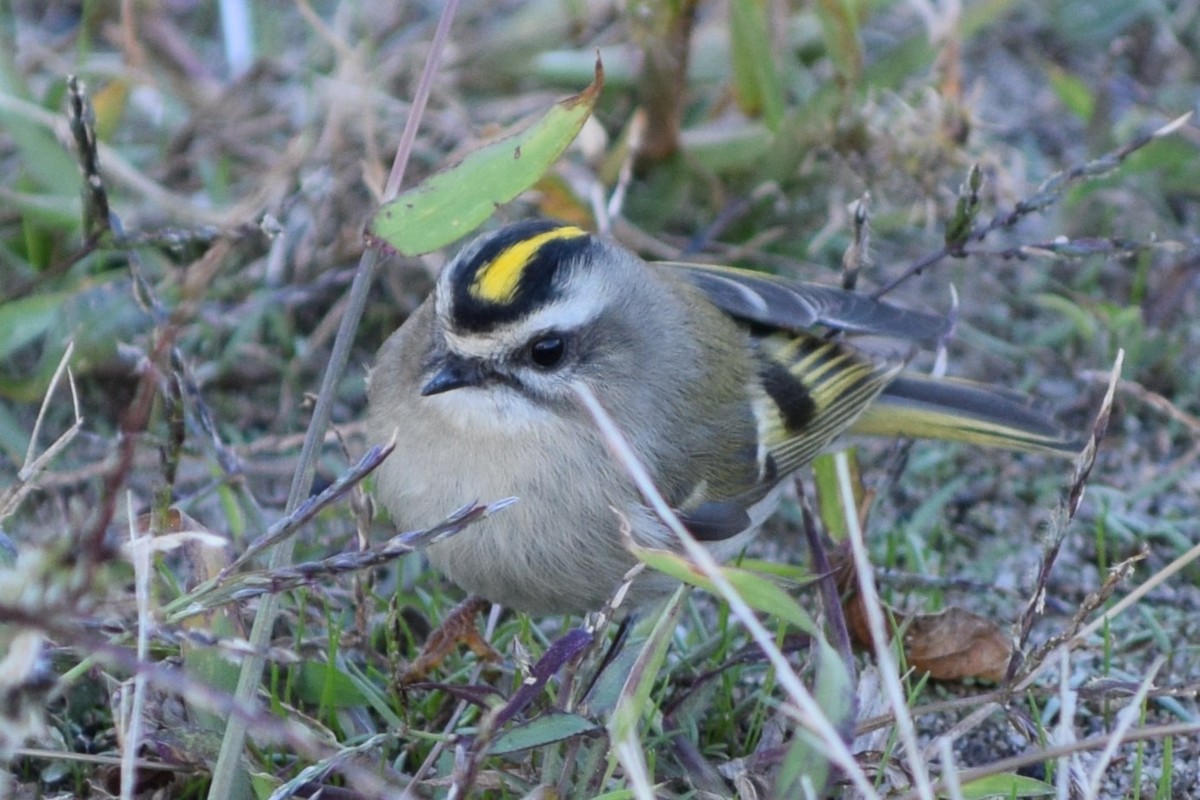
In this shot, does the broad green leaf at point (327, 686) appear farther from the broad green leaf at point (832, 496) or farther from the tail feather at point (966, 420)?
the tail feather at point (966, 420)

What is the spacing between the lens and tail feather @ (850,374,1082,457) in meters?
3.25

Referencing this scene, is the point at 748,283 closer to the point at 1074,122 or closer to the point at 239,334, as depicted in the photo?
the point at 239,334

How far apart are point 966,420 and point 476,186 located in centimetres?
154

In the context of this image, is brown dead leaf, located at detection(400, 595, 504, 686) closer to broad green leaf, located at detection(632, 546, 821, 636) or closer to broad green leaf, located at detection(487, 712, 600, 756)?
broad green leaf, located at detection(487, 712, 600, 756)

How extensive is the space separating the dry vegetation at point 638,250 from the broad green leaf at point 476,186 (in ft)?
1.08

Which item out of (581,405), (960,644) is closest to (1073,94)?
(960,644)

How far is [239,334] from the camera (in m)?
3.49

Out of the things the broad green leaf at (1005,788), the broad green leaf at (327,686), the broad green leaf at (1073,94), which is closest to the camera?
the broad green leaf at (1005,788)

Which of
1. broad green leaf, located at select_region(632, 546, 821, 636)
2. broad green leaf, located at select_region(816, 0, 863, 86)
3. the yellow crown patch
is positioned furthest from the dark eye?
broad green leaf, located at select_region(816, 0, 863, 86)

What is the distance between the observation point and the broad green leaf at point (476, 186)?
206cm

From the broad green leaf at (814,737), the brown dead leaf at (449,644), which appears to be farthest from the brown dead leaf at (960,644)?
the broad green leaf at (814,737)

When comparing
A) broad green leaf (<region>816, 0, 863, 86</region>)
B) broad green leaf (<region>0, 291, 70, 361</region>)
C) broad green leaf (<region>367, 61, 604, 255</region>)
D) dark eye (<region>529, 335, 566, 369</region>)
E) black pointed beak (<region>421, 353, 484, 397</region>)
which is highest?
broad green leaf (<region>367, 61, 604, 255</region>)

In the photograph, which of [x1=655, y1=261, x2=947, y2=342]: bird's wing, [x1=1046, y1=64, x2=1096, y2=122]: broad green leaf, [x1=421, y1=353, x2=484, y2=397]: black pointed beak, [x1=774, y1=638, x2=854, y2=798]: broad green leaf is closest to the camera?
[x1=774, y1=638, x2=854, y2=798]: broad green leaf

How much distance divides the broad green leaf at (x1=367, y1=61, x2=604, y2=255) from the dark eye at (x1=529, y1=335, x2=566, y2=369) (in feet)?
1.58
